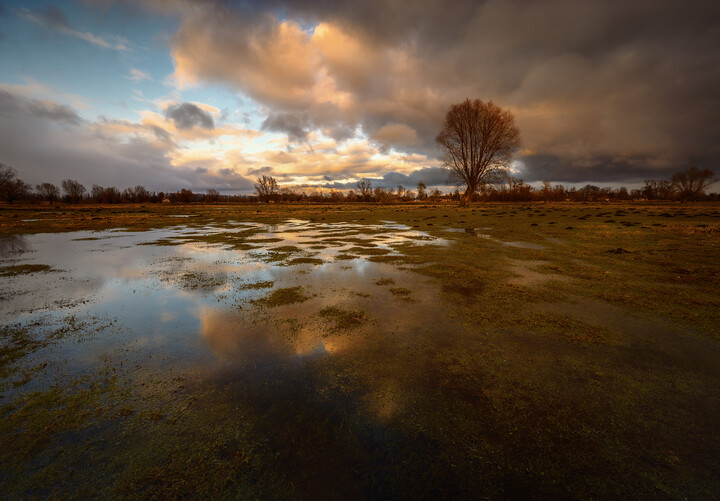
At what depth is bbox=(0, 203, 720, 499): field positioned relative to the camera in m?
2.72

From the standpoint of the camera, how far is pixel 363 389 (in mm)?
4039

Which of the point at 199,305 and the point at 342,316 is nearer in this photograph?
the point at 342,316

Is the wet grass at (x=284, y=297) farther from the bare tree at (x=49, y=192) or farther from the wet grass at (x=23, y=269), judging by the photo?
the bare tree at (x=49, y=192)

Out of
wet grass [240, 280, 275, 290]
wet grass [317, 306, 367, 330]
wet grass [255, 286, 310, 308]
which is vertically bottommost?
wet grass [317, 306, 367, 330]

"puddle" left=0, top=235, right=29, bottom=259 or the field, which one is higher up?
"puddle" left=0, top=235, right=29, bottom=259

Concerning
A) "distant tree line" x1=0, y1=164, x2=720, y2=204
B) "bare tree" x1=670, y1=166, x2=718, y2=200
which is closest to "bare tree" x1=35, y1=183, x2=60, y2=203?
"distant tree line" x1=0, y1=164, x2=720, y2=204

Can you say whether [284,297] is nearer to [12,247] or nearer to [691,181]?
[12,247]

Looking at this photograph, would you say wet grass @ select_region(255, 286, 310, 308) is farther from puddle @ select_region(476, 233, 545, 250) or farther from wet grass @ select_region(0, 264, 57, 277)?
puddle @ select_region(476, 233, 545, 250)

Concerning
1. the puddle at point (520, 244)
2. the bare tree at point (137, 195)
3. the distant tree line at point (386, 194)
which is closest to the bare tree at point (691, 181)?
the distant tree line at point (386, 194)

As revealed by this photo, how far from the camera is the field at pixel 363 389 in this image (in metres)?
2.72

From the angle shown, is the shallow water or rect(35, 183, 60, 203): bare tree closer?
the shallow water

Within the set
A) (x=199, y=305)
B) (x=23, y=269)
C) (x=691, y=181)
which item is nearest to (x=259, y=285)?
(x=199, y=305)

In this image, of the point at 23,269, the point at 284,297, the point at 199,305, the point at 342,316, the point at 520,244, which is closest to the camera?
the point at 342,316

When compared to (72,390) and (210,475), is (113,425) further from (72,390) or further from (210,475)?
(210,475)
